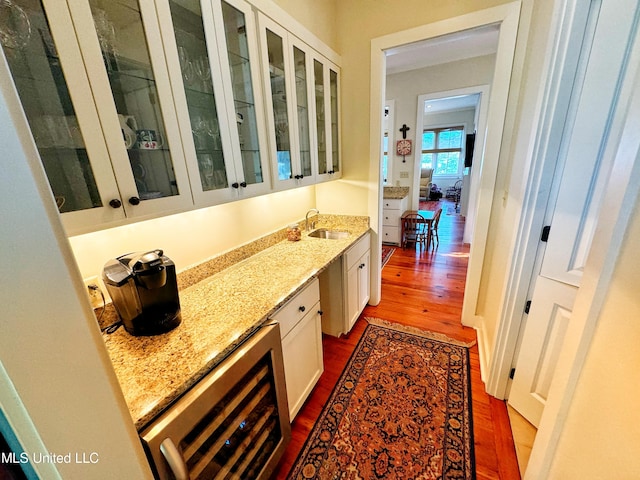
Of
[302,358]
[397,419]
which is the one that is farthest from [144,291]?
[397,419]

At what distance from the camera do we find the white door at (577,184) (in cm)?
94

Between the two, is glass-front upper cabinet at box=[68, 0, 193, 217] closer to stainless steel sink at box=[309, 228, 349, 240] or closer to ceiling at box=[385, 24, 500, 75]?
stainless steel sink at box=[309, 228, 349, 240]

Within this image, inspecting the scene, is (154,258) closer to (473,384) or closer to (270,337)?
(270,337)

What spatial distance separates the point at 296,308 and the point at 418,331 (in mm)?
1456

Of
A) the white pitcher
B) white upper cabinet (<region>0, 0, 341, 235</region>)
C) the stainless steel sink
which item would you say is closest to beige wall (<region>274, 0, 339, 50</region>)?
white upper cabinet (<region>0, 0, 341, 235</region>)

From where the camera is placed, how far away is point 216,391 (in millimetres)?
833

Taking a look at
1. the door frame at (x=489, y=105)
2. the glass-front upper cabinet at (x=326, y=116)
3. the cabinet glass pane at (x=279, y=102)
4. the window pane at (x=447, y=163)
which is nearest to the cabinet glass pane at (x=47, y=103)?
the cabinet glass pane at (x=279, y=102)

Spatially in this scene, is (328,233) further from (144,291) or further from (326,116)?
(144,291)

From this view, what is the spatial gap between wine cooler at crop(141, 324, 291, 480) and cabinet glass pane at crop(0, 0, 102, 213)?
26.6 inches

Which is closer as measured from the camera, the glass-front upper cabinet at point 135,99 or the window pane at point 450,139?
the glass-front upper cabinet at point 135,99

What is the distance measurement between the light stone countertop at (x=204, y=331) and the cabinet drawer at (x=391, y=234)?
2869mm

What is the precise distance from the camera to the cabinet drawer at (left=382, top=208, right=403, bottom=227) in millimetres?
4211

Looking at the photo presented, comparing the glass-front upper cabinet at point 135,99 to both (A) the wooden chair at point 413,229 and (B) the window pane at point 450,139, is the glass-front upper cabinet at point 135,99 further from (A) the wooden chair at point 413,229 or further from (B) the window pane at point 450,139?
(B) the window pane at point 450,139

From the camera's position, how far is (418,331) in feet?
7.47
